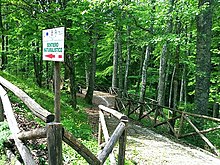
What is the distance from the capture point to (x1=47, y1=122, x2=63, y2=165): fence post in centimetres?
249

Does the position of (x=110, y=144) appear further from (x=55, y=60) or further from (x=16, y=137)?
(x=16, y=137)

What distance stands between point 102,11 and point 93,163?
5.94 metres

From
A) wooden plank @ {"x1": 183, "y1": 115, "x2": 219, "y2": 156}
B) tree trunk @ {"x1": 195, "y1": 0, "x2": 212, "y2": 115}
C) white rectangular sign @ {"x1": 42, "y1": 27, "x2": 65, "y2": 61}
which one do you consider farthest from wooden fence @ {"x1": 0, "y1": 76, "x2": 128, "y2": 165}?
tree trunk @ {"x1": 195, "y1": 0, "x2": 212, "y2": 115}

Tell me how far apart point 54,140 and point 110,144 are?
1026 mm

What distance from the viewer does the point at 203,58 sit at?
7.55 meters

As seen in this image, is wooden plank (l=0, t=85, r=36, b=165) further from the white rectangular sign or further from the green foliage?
the white rectangular sign

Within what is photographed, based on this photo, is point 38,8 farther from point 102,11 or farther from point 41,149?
point 41,149

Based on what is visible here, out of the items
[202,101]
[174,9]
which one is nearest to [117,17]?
[174,9]

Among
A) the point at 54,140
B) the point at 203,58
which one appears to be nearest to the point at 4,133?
the point at 54,140

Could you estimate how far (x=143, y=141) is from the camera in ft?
20.9

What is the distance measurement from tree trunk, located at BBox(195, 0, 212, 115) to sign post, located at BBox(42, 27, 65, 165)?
554cm

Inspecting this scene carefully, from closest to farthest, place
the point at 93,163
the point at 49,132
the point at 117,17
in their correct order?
the point at 49,132 < the point at 93,163 < the point at 117,17

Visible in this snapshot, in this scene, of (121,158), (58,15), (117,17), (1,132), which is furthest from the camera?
(117,17)

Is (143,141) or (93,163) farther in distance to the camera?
(143,141)
